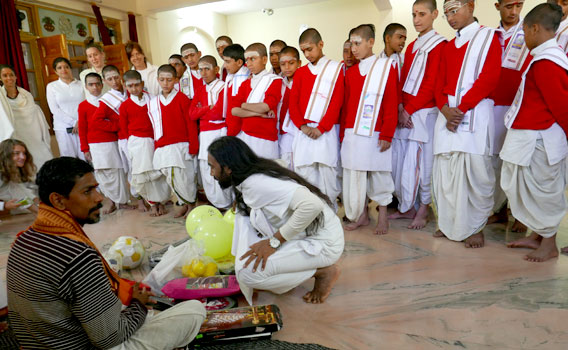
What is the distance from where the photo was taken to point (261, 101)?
11.6 feet

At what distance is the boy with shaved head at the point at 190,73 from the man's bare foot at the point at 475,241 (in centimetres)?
310

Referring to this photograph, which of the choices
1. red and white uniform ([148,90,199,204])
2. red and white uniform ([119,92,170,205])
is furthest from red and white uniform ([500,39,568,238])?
red and white uniform ([119,92,170,205])

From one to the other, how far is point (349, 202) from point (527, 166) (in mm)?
1330

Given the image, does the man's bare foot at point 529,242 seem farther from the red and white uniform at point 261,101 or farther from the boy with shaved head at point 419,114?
the red and white uniform at point 261,101

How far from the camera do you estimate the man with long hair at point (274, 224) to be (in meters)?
1.98

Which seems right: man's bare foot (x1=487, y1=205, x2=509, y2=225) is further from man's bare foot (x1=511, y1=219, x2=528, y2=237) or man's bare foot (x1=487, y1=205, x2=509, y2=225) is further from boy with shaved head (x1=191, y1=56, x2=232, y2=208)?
boy with shaved head (x1=191, y1=56, x2=232, y2=208)

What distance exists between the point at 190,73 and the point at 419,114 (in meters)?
2.56

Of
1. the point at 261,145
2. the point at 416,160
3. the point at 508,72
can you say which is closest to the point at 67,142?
the point at 261,145

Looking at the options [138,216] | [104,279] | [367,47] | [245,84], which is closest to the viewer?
[104,279]

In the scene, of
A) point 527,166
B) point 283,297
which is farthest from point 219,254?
point 527,166

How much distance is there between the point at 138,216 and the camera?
431 centimetres

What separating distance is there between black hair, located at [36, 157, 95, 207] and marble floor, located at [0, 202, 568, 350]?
1.20 meters

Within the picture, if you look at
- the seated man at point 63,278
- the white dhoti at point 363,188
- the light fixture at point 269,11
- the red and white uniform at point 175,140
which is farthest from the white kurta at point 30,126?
the light fixture at point 269,11

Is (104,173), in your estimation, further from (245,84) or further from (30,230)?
(30,230)
